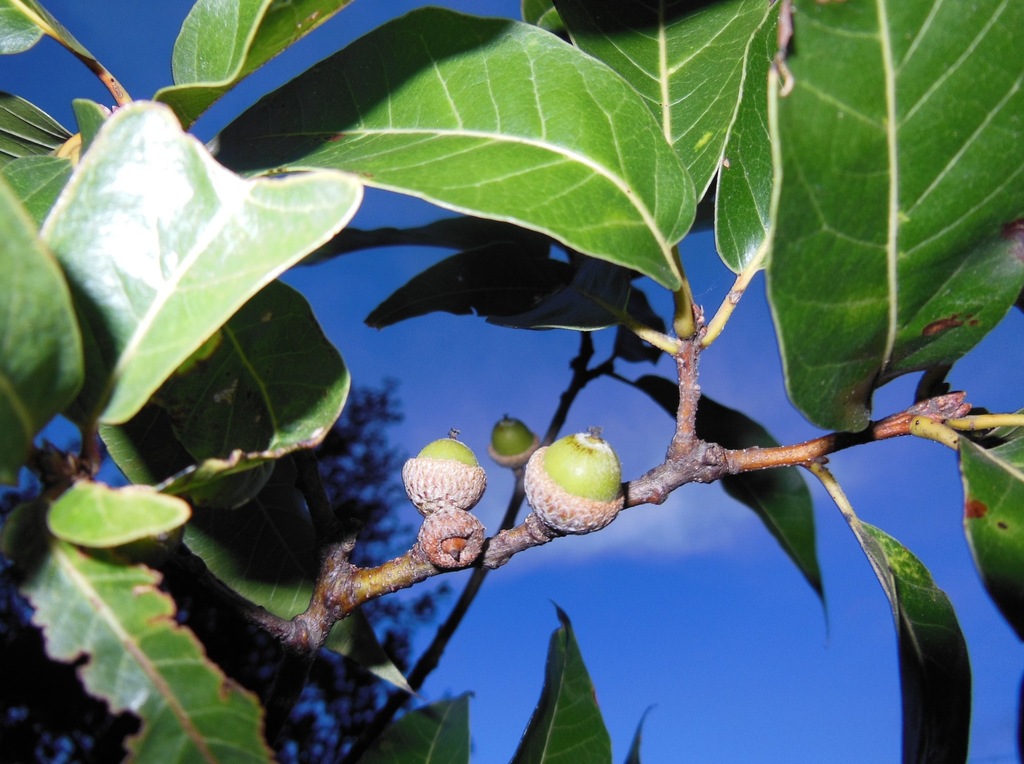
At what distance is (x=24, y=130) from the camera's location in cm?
137

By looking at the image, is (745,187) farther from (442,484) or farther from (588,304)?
(442,484)

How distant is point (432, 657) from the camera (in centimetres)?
168

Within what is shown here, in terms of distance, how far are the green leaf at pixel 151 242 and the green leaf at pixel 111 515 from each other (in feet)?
0.27

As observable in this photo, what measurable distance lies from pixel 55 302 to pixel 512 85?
0.62 m

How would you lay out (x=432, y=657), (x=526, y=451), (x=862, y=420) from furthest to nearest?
(x=526, y=451) → (x=432, y=657) → (x=862, y=420)

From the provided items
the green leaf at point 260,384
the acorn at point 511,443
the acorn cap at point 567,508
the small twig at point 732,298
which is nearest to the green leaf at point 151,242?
the green leaf at point 260,384

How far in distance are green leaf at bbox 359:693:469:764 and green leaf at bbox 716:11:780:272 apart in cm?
97

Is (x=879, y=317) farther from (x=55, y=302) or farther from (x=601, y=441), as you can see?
(x=55, y=302)

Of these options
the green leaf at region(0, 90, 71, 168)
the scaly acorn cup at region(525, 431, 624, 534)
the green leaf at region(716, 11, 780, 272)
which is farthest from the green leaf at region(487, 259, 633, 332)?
the green leaf at region(0, 90, 71, 168)

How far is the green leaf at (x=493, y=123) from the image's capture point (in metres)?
0.93

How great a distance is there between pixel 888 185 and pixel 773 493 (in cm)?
133

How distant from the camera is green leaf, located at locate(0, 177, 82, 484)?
0.54 meters

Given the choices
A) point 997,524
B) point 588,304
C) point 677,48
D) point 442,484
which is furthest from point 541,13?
point 997,524

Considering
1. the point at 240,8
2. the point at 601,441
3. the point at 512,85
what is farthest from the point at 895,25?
the point at 240,8
